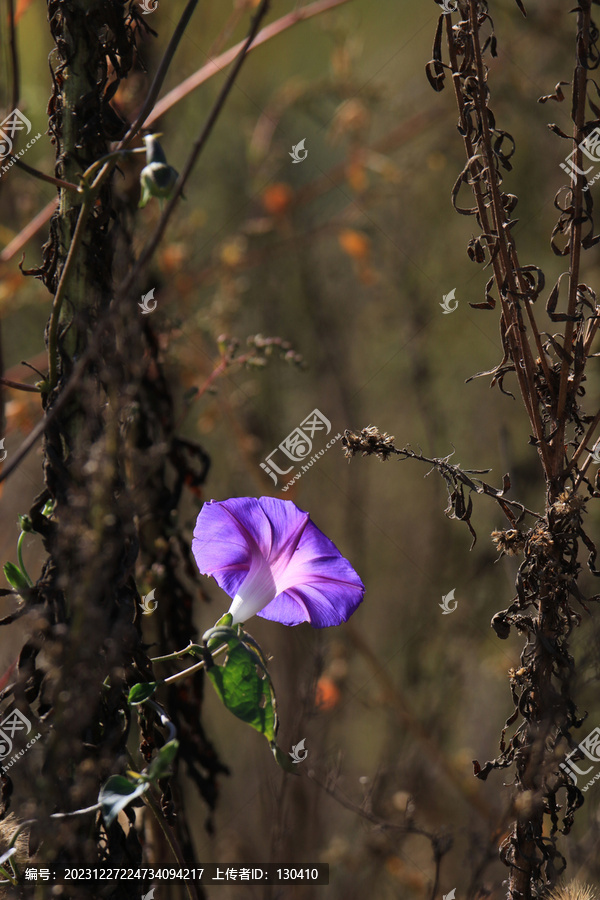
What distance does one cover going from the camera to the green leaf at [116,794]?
0.46 metres

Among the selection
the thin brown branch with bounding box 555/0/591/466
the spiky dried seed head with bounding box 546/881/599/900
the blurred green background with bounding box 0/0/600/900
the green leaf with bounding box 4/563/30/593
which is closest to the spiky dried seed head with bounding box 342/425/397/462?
the thin brown branch with bounding box 555/0/591/466

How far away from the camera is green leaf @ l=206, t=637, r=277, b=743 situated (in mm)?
546

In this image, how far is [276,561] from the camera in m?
0.68

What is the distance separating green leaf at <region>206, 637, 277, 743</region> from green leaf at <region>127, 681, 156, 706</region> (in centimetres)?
5

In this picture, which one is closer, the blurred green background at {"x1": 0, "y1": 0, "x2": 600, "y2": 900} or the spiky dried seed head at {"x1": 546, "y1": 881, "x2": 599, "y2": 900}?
the spiky dried seed head at {"x1": 546, "y1": 881, "x2": 599, "y2": 900}

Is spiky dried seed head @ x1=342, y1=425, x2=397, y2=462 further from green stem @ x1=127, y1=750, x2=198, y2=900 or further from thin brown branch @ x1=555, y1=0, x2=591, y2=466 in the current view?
green stem @ x1=127, y1=750, x2=198, y2=900

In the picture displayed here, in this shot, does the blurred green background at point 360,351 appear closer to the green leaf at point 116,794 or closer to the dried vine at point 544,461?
the dried vine at point 544,461

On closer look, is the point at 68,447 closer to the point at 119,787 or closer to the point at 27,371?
the point at 119,787

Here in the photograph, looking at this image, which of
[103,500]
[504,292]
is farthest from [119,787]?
[504,292]

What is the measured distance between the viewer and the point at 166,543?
0.87m

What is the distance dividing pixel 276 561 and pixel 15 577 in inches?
9.2

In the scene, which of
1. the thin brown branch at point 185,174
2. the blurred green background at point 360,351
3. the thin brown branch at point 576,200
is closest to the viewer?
the thin brown branch at point 185,174

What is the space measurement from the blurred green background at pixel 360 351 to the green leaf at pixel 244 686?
2.32ft

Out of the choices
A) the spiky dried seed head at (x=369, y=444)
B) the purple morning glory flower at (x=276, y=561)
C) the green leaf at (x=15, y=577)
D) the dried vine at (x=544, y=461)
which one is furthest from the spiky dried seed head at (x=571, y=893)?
the green leaf at (x=15, y=577)
